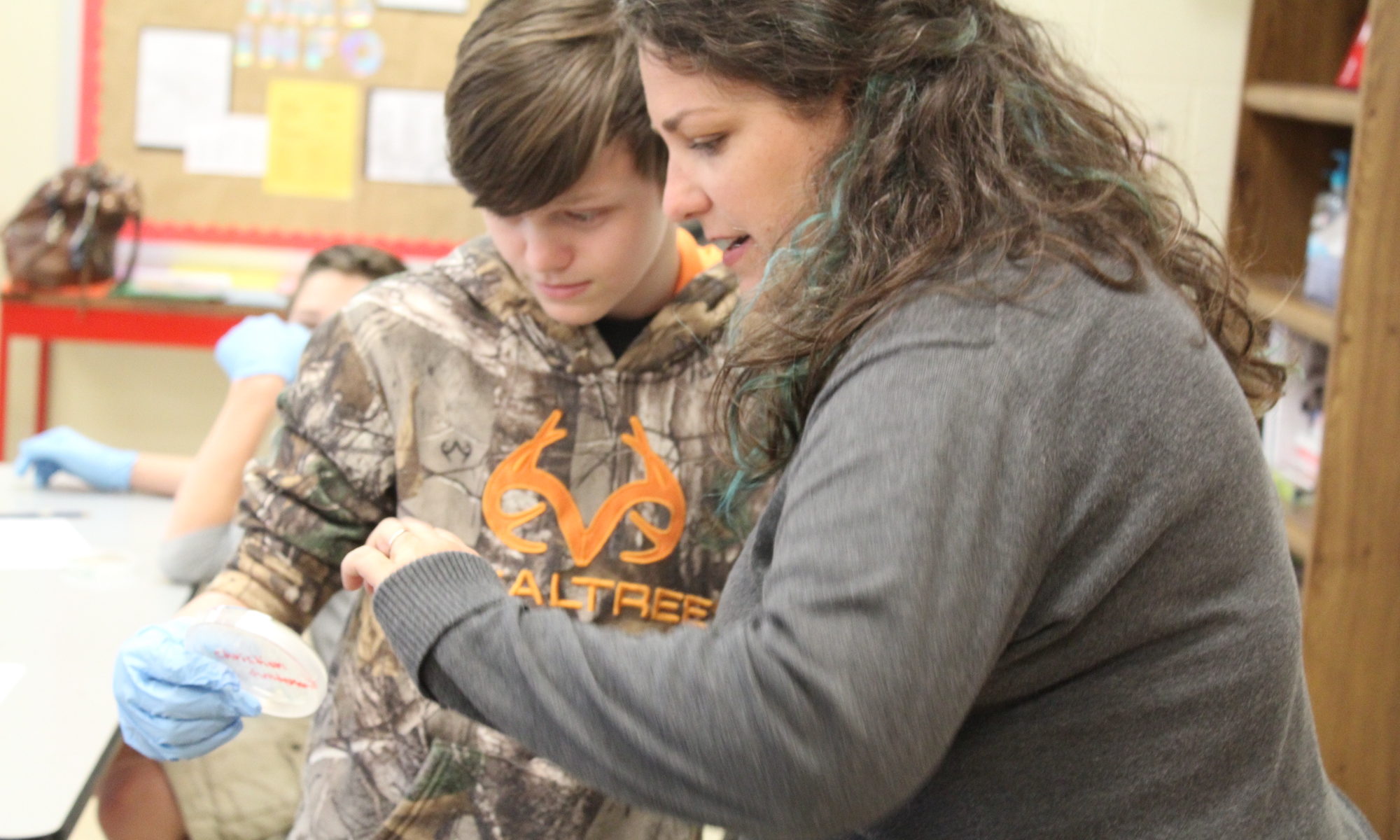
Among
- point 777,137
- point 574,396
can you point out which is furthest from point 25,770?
point 777,137

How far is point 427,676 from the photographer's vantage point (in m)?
0.74

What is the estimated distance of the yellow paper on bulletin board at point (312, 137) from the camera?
343 centimetres

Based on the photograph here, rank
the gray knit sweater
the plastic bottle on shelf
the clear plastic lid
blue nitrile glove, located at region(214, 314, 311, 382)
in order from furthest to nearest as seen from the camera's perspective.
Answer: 1. the plastic bottle on shelf
2. blue nitrile glove, located at region(214, 314, 311, 382)
3. the clear plastic lid
4. the gray knit sweater

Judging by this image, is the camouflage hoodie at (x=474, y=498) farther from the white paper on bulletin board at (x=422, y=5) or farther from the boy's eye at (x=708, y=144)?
the white paper on bulletin board at (x=422, y=5)

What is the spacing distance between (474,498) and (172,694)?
0.30 metres

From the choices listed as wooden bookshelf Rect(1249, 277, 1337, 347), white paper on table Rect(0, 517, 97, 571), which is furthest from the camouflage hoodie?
wooden bookshelf Rect(1249, 277, 1337, 347)

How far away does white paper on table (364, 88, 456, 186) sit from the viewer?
3449 millimetres

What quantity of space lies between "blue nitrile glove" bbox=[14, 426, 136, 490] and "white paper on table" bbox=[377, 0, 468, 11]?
1.58 m

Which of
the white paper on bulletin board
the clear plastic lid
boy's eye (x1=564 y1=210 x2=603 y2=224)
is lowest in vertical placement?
the clear plastic lid

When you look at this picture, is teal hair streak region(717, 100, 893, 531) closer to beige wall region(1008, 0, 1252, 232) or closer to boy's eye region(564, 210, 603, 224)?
boy's eye region(564, 210, 603, 224)

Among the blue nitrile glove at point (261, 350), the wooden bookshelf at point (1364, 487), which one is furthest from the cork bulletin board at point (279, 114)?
the wooden bookshelf at point (1364, 487)

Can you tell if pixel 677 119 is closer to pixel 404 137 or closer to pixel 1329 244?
pixel 1329 244

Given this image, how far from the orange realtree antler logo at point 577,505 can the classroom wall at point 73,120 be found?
1.98 metres

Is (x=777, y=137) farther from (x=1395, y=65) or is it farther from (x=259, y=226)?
(x=259, y=226)
